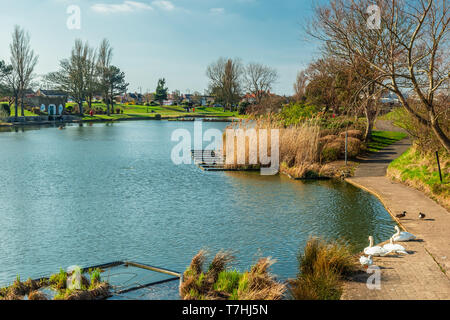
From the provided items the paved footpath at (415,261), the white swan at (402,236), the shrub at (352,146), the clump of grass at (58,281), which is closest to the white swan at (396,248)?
the paved footpath at (415,261)

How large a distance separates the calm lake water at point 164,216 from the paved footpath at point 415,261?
0.69m

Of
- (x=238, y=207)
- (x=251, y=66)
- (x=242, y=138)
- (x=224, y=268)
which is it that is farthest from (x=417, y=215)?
(x=251, y=66)

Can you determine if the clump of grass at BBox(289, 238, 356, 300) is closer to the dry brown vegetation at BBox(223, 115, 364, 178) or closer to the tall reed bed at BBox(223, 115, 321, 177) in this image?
the dry brown vegetation at BBox(223, 115, 364, 178)

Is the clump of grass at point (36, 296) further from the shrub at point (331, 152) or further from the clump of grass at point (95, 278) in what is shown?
the shrub at point (331, 152)

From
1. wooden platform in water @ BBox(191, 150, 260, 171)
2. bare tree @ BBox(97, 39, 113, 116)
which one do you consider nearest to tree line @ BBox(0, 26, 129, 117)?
bare tree @ BBox(97, 39, 113, 116)

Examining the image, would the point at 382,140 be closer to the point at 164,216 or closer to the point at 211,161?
the point at 211,161

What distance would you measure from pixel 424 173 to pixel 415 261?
30.3ft

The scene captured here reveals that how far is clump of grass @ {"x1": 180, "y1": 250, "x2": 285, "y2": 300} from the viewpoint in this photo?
7889 millimetres

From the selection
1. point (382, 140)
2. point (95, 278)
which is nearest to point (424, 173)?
point (95, 278)

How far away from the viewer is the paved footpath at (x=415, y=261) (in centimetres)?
800

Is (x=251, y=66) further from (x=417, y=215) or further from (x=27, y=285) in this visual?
(x=27, y=285)

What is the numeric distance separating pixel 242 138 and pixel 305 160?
3632 millimetres

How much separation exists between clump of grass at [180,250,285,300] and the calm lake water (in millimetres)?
1256
